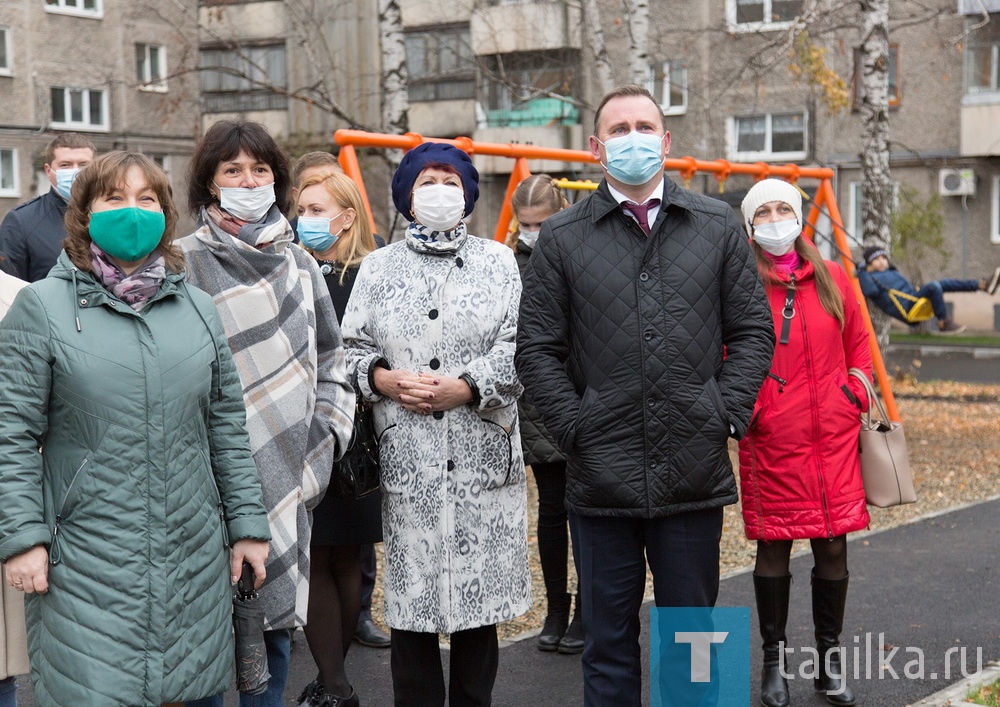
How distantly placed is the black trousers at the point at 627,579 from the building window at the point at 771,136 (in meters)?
26.2

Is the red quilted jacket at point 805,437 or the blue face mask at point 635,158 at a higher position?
the blue face mask at point 635,158

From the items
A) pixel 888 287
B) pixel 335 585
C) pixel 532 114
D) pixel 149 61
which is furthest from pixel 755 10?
pixel 335 585

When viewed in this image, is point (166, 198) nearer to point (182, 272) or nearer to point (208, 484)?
point (182, 272)

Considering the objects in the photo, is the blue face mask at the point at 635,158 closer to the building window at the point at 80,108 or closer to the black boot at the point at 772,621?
the black boot at the point at 772,621

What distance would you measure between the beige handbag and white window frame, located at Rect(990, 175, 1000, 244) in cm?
2552

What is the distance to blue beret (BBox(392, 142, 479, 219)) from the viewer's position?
4352 mm

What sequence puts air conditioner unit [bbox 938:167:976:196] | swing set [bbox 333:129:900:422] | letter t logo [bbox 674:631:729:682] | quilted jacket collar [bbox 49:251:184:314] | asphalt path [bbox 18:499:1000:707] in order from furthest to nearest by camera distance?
air conditioner unit [bbox 938:167:976:196] → swing set [bbox 333:129:900:422] → asphalt path [bbox 18:499:1000:707] → letter t logo [bbox 674:631:729:682] → quilted jacket collar [bbox 49:251:184:314]

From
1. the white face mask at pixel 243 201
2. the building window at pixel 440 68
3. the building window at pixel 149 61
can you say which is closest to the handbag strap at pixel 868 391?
the white face mask at pixel 243 201

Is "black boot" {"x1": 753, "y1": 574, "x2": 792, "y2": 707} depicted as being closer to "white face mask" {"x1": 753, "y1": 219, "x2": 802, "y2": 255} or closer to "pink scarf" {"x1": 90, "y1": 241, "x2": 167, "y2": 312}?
"white face mask" {"x1": 753, "y1": 219, "x2": 802, "y2": 255}

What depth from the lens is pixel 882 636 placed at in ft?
19.0

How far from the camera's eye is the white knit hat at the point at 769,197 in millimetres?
5012

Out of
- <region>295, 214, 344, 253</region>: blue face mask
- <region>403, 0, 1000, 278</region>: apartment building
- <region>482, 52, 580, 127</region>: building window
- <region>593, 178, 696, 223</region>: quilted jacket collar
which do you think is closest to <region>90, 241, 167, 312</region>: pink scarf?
<region>593, 178, 696, 223</region>: quilted jacket collar

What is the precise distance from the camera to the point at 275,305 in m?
3.99

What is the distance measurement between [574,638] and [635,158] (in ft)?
8.44
